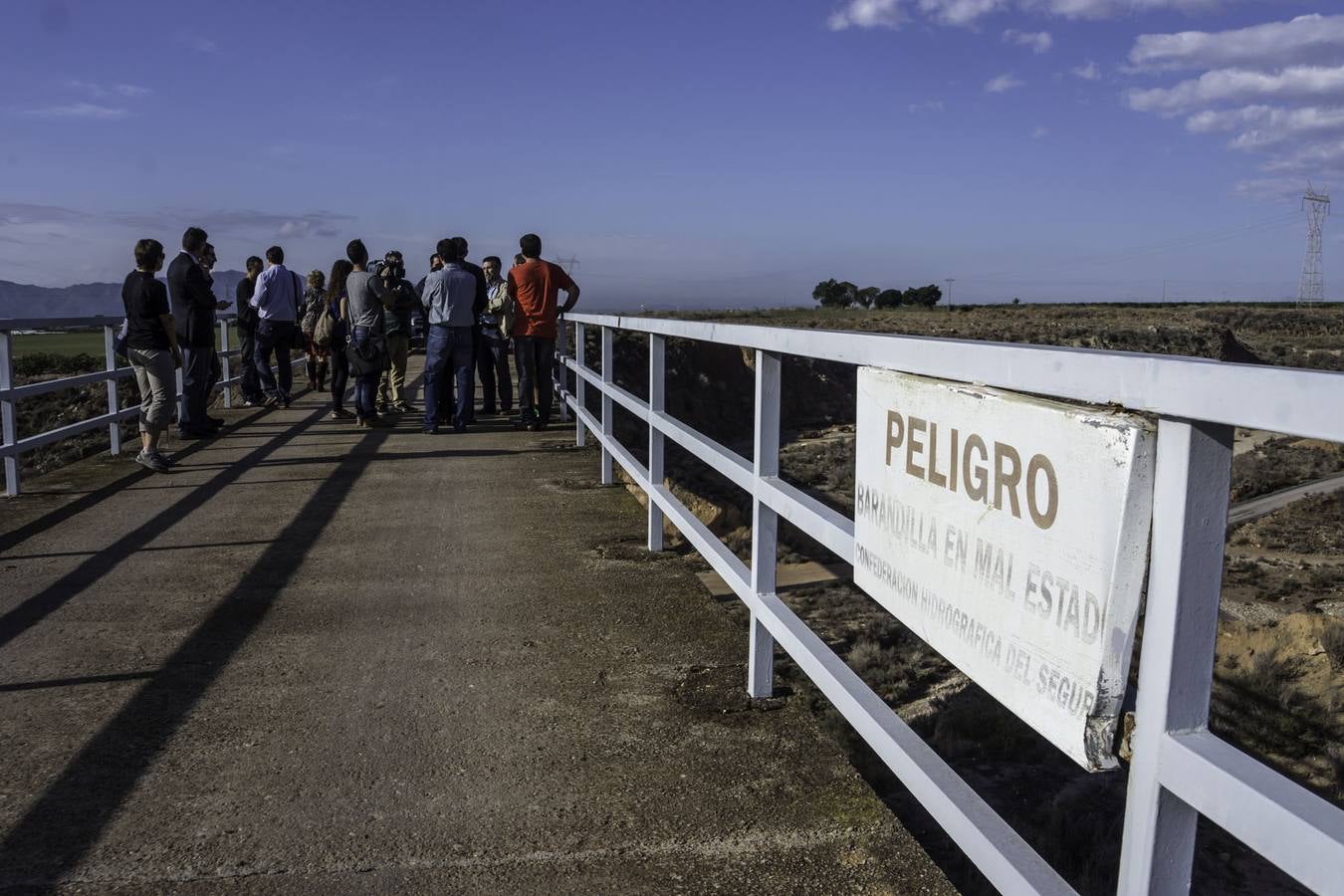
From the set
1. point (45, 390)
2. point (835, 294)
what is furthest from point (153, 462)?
point (835, 294)

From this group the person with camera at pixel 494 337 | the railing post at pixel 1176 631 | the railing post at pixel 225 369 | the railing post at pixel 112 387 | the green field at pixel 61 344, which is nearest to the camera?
the railing post at pixel 1176 631

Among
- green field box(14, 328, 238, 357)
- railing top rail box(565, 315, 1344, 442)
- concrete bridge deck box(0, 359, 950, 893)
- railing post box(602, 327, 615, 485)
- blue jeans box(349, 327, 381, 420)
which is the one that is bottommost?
green field box(14, 328, 238, 357)

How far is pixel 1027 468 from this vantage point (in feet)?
6.39

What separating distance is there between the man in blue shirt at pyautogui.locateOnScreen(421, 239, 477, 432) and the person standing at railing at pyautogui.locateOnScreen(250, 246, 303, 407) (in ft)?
10.6

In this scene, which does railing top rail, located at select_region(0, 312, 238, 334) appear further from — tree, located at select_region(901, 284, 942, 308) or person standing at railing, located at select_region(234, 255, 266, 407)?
tree, located at select_region(901, 284, 942, 308)

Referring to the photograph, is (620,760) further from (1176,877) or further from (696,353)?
(696,353)

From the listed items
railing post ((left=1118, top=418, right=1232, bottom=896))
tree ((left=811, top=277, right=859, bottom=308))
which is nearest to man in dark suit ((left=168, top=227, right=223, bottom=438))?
railing post ((left=1118, top=418, right=1232, bottom=896))

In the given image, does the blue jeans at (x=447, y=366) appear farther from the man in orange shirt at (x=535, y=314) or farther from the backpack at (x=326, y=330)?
the backpack at (x=326, y=330)

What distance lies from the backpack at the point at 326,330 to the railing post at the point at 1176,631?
1204 centimetres

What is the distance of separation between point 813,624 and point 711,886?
870 centimetres

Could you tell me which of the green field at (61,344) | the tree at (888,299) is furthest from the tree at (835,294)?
the green field at (61,344)

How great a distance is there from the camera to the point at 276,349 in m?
14.4

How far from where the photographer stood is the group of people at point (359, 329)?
889cm

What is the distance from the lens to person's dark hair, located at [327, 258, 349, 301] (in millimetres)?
12781
